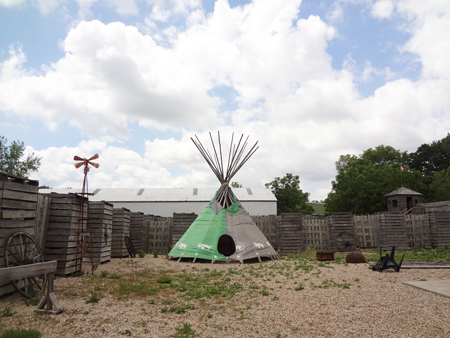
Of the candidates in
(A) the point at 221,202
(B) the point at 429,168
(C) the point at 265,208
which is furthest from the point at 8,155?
(B) the point at 429,168

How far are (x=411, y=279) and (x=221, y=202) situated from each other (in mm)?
7712

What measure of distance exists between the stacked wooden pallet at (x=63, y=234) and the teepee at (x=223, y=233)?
4.55 meters

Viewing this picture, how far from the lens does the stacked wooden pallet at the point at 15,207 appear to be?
6117mm

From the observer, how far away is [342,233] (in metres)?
16.3

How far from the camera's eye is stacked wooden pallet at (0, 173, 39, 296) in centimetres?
612

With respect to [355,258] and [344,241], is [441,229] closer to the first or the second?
[344,241]

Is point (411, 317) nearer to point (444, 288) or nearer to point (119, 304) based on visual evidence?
point (444, 288)

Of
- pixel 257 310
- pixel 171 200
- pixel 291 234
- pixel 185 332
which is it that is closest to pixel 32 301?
pixel 185 332

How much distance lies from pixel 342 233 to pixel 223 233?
288 inches

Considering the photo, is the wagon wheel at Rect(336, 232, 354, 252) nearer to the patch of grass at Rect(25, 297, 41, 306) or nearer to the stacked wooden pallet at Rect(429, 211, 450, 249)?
the stacked wooden pallet at Rect(429, 211, 450, 249)

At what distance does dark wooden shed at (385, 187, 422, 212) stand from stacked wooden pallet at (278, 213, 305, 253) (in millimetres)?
18215

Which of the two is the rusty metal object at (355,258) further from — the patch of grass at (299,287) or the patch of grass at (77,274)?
the patch of grass at (77,274)

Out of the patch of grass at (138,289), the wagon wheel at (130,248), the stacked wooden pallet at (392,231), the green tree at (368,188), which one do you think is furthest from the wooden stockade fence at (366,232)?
the green tree at (368,188)

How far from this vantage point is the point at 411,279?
27.3ft
